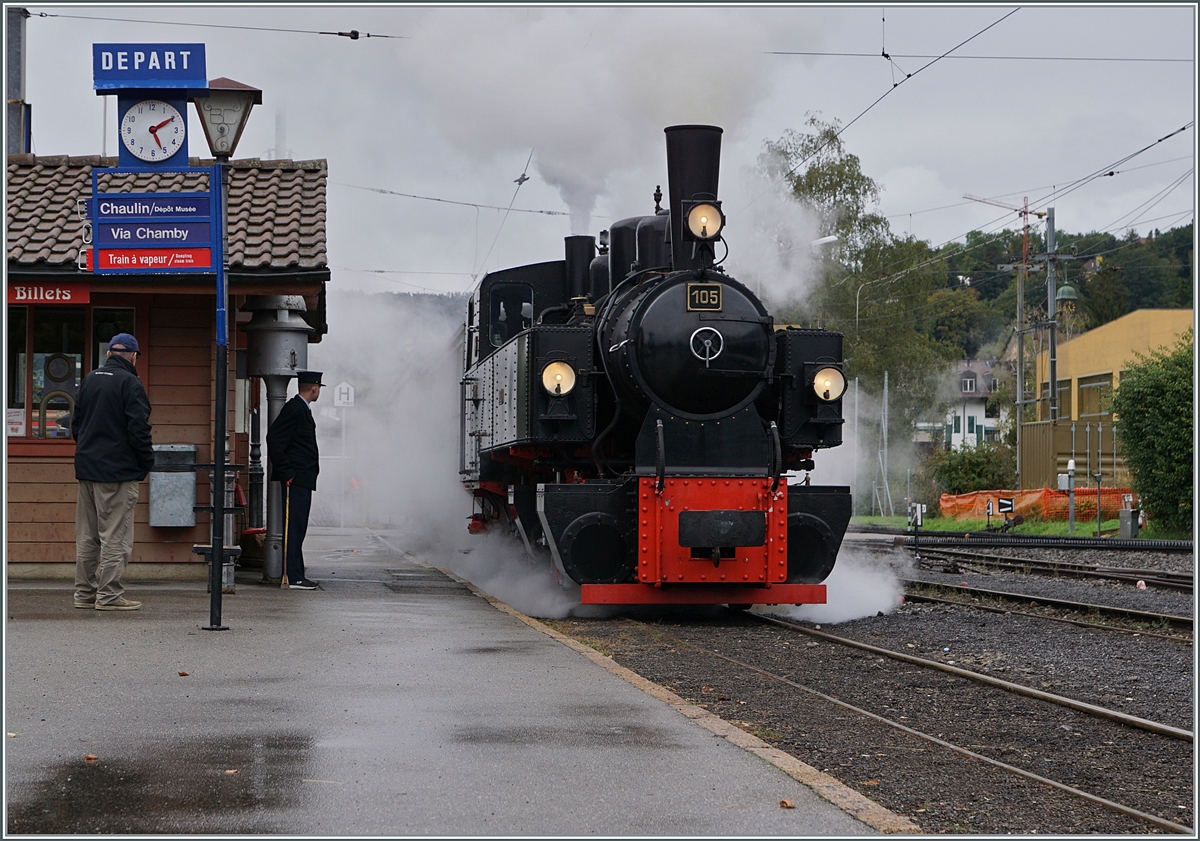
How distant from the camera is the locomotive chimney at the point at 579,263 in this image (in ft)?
42.0

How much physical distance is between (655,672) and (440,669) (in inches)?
52.6

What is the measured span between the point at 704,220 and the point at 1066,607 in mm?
5464

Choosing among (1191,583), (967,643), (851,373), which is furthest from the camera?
(851,373)

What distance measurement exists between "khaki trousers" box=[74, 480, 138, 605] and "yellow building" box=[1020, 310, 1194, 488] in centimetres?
2596

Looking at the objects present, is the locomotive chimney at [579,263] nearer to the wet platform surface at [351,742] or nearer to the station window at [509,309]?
the station window at [509,309]

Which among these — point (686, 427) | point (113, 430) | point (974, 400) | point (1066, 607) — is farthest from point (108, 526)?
point (974, 400)

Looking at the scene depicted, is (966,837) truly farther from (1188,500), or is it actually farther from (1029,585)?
(1188,500)

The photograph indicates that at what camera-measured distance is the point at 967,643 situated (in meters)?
9.84

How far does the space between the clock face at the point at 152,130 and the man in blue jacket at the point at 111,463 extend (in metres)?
1.48

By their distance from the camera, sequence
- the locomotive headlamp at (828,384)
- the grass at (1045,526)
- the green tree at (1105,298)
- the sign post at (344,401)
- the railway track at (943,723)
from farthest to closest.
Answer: the green tree at (1105,298)
the sign post at (344,401)
the grass at (1045,526)
the locomotive headlamp at (828,384)
the railway track at (943,723)

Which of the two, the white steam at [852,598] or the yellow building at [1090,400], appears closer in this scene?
the white steam at [852,598]

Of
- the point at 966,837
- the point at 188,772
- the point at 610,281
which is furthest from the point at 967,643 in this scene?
the point at 188,772

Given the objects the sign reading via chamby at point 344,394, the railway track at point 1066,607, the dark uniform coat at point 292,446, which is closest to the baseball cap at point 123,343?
the dark uniform coat at point 292,446

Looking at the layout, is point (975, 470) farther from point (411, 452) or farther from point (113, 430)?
point (113, 430)
